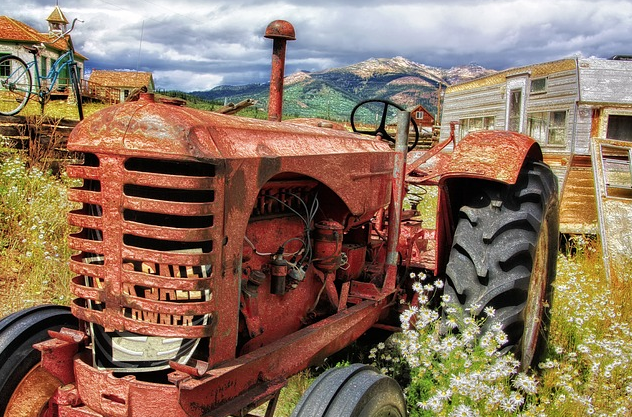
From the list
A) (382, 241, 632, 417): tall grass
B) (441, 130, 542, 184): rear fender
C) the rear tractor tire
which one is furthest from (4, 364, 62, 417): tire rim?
(441, 130, 542, 184): rear fender

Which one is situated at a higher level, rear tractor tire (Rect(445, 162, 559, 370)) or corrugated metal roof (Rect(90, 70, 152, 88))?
corrugated metal roof (Rect(90, 70, 152, 88))

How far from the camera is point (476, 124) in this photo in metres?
20.4

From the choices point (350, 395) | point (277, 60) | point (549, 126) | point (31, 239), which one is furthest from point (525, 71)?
point (350, 395)

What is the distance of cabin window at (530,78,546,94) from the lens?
1473cm

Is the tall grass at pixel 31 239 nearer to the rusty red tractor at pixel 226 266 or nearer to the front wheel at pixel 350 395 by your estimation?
the rusty red tractor at pixel 226 266

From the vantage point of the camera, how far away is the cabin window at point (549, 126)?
45.3 ft

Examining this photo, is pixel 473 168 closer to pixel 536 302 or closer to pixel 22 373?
pixel 536 302

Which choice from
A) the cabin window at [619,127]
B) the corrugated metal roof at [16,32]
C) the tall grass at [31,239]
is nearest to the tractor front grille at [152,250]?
the tall grass at [31,239]

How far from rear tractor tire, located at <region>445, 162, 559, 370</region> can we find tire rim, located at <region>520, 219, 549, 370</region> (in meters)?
0.07

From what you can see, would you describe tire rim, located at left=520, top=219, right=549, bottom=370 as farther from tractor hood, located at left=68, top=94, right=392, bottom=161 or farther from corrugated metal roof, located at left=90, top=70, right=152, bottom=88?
corrugated metal roof, located at left=90, top=70, right=152, bottom=88

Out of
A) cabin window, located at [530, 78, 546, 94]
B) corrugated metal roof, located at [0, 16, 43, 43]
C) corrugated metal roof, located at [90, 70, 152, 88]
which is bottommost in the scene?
cabin window, located at [530, 78, 546, 94]

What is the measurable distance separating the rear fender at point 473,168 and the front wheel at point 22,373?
238 centimetres

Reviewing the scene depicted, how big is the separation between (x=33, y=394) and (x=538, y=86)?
1482cm

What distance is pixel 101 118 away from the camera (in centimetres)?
218
